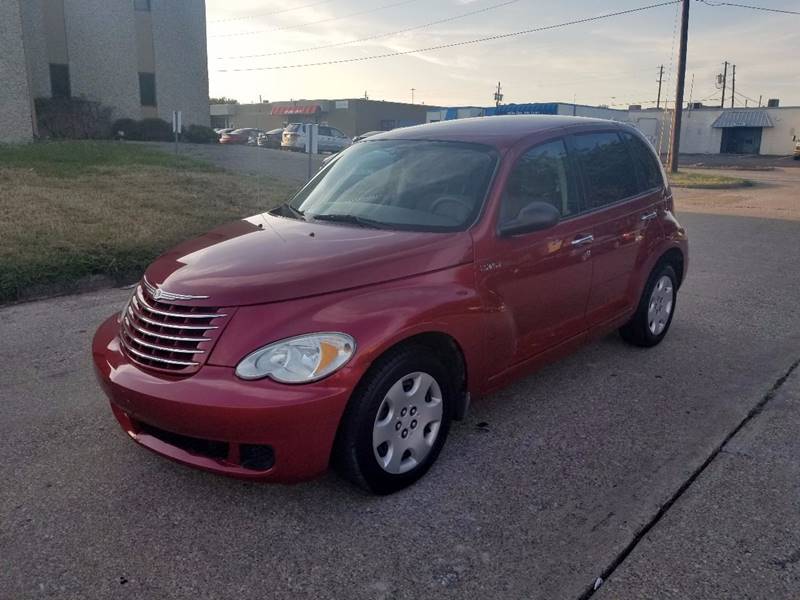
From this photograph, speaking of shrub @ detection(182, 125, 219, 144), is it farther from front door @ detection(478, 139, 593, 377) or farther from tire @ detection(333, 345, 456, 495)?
tire @ detection(333, 345, 456, 495)

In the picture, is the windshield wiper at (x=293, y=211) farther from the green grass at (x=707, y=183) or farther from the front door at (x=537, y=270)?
the green grass at (x=707, y=183)

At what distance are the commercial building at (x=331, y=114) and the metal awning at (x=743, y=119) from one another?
26840mm

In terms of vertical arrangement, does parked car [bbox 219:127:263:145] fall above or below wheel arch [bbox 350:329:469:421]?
above

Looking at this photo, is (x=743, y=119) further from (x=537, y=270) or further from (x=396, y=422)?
(x=396, y=422)

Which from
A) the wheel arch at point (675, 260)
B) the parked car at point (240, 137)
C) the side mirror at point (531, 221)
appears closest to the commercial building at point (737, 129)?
the parked car at point (240, 137)

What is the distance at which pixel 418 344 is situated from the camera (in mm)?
3168

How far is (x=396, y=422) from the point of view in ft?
10.2

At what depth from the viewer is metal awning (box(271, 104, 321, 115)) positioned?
69.1 m

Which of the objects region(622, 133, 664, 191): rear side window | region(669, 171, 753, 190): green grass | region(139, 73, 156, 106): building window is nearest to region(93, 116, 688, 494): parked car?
region(622, 133, 664, 191): rear side window

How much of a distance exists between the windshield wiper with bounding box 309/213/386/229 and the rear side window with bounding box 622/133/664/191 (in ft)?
7.94

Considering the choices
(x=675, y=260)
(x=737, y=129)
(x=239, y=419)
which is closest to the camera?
(x=239, y=419)

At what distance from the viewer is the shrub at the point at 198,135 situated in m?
31.0

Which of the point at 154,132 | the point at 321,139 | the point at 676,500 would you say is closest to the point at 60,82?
the point at 154,132

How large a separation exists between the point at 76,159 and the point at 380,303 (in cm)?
1659
